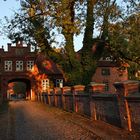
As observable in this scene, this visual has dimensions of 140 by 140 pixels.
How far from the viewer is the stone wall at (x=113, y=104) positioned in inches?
561

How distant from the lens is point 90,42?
30.8 meters

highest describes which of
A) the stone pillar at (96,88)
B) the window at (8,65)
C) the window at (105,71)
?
the window at (8,65)

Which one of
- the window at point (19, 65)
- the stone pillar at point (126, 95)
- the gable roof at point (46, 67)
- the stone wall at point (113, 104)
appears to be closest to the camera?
the stone wall at point (113, 104)

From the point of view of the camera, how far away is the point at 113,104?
16344 millimetres

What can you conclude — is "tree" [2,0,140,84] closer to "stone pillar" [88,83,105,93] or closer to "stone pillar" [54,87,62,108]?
"stone pillar" [54,87,62,108]

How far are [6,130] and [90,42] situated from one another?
16225mm

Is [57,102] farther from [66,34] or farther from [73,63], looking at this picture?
[66,34]

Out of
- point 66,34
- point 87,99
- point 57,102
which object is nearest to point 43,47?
point 66,34

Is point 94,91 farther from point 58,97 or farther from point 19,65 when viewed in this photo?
point 19,65

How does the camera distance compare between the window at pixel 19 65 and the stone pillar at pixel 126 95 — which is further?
the window at pixel 19 65

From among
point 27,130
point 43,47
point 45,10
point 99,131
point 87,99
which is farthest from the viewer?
point 43,47

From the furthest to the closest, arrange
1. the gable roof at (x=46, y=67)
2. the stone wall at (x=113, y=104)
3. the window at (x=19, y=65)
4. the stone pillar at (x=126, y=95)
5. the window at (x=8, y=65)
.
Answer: the gable roof at (x=46, y=67) → the window at (x=19, y=65) → the window at (x=8, y=65) → the stone pillar at (x=126, y=95) → the stone wall at (x=113, y=104)

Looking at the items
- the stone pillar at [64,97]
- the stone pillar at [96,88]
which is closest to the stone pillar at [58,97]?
the stone pillar at [64,97]

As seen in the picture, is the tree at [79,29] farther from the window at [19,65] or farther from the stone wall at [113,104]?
the window at [19,65]
